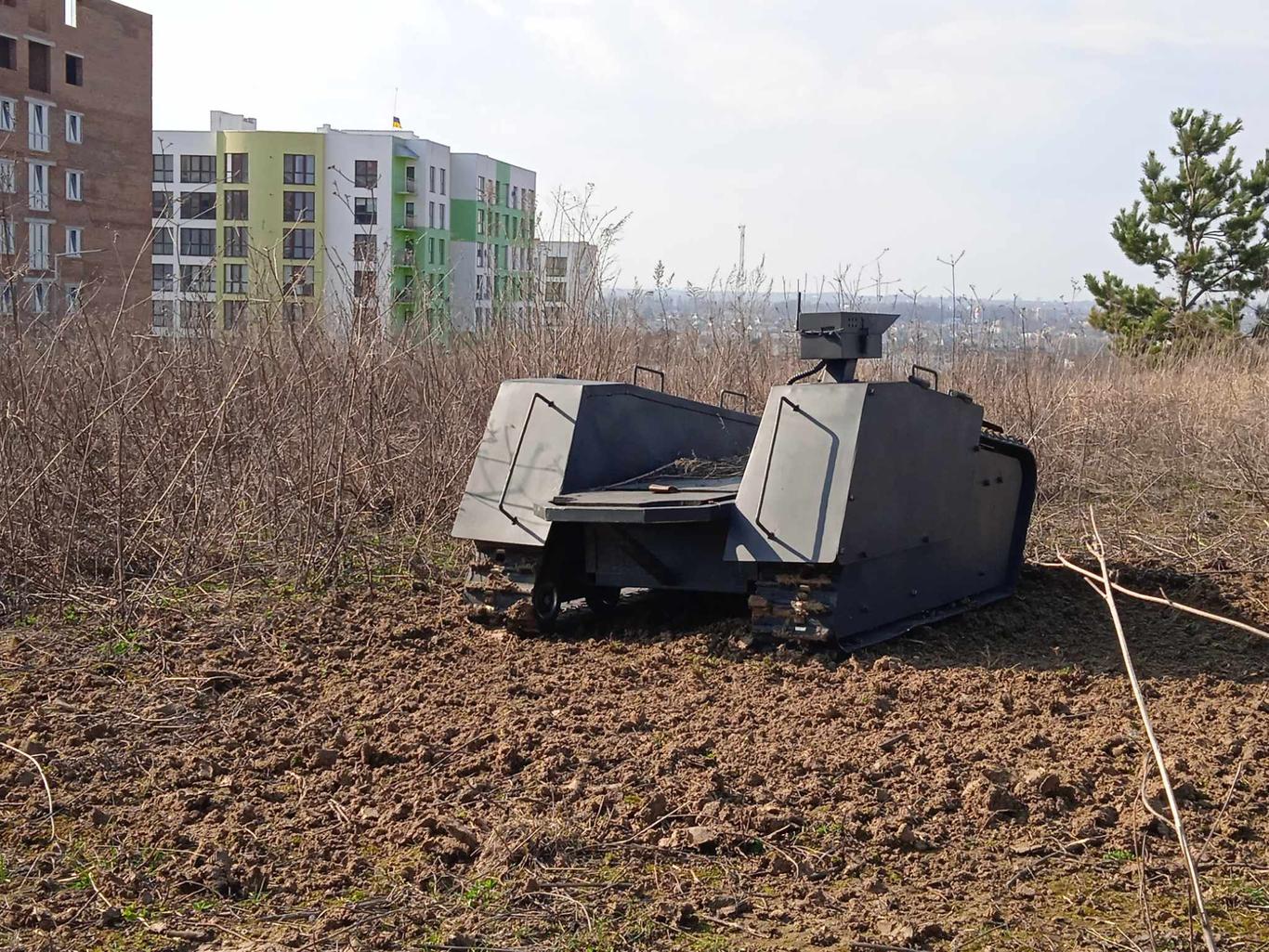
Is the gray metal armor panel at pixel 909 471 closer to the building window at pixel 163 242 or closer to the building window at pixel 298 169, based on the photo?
the building window at pixel 163 242

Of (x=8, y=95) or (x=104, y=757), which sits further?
(x=8, y=95)

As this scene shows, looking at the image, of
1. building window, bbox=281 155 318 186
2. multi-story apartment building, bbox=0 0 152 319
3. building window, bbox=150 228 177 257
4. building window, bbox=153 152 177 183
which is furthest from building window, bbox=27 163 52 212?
building window, bbox=281 155 318 186

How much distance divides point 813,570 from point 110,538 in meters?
3.60

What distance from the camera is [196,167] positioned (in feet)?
207

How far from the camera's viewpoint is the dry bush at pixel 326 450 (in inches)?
287

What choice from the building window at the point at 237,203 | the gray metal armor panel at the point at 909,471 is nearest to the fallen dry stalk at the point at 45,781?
the gray metal armor panel at the point at 909,471

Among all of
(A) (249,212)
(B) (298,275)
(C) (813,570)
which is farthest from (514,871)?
(A) (249,212)

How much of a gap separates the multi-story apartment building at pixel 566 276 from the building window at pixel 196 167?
53.8m

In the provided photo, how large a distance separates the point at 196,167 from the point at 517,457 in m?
60.2

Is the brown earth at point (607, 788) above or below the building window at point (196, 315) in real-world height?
below

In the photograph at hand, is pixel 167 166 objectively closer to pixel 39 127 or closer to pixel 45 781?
pixel 39 127

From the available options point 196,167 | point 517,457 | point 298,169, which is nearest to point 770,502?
point 517,457

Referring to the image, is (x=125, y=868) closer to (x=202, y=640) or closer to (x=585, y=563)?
(x=202, y=640)

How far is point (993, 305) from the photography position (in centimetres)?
1566
